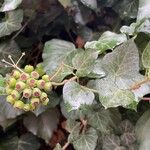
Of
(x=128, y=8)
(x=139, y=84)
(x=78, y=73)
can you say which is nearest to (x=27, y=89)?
(x=78, y=73)

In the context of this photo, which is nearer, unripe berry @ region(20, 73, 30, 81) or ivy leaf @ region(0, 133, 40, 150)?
unripe berry @ region(20, 73, 30, 81)

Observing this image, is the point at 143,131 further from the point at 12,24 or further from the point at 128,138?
the point at 12,24

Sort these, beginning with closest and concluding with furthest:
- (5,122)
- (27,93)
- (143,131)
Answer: (27,93) → (143,131) → (5,122)

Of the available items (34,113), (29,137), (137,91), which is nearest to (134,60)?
(137,91)

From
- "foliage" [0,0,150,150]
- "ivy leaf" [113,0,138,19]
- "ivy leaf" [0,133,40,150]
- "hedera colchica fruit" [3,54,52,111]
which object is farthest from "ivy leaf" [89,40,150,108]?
"ivy leaf" [0,133,40,150]

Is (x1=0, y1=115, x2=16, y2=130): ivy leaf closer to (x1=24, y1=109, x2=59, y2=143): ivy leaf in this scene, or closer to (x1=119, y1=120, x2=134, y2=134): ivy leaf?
(x1=24, y1=109, x2=59, y2=143): ivy leaf

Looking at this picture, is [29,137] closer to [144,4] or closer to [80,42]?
[80,42]
